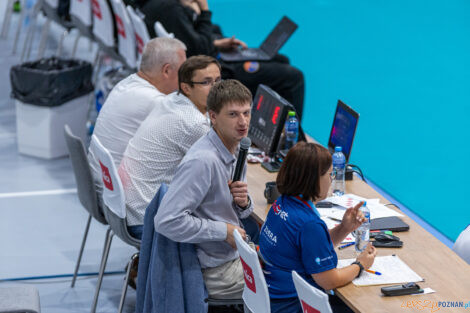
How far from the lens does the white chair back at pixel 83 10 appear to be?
764cm

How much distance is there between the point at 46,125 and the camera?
652 centimetres

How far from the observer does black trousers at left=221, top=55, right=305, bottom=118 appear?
6.52 metres

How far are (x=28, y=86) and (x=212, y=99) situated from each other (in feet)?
11.6

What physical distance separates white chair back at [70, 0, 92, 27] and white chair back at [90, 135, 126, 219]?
162 inches

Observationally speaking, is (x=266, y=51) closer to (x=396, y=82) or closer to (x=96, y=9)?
(x=396, y=82)

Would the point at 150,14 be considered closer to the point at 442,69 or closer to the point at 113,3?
the point at 113,3

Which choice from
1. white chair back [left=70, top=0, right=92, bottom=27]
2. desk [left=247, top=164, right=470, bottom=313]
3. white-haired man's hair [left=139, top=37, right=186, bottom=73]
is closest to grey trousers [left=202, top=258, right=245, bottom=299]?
desk [left=247, top=164, right=470, bottom=313]

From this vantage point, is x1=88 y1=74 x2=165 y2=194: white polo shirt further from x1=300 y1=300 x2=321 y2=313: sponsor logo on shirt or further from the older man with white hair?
x1=300 y1=300 x2=321 y2=313: sponsor logo on shirt

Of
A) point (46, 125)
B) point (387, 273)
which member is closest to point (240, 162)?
point (387, 273)

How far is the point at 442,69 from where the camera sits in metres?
7.68

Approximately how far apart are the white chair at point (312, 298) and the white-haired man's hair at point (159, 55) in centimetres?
231

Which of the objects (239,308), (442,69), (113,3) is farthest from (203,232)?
(442,69)

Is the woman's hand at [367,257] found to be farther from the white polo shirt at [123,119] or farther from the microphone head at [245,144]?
the white polo shirt at [123,119]

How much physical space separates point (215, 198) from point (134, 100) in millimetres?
1244
